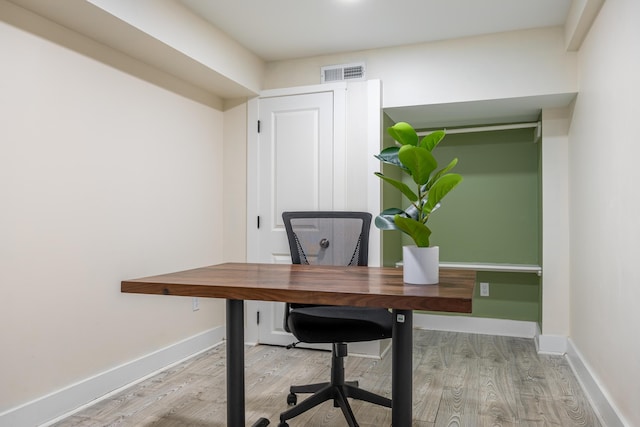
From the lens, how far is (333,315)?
2.09m

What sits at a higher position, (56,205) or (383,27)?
(383,27)

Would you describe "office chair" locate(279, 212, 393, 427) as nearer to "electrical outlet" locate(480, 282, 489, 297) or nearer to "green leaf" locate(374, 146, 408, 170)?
"green leaf" locate(374, 146, 408, 170)

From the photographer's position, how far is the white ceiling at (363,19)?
2652mm

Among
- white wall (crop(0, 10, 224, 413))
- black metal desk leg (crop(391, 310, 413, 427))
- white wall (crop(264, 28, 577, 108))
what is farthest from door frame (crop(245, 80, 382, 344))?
black metal desk leg (crop(391, 310, 413, 427))

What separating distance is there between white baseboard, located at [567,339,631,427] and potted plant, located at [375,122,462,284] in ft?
3.87

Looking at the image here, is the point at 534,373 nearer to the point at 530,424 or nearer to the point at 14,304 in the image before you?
the point at 530,424

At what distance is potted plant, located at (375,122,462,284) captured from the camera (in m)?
1.47

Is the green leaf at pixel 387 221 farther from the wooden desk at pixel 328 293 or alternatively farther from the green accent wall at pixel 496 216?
the green accent wall at pixel 496 216

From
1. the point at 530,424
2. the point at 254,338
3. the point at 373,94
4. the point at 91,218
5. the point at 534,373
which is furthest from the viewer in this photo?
the point at 254,338

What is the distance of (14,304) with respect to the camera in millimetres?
2014

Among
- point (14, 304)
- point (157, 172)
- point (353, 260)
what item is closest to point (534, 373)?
point (353, 260)

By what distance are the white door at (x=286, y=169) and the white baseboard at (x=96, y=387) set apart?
601 millimetres

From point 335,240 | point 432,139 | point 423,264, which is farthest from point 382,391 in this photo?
point 432,139

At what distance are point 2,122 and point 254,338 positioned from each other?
2248 mm
